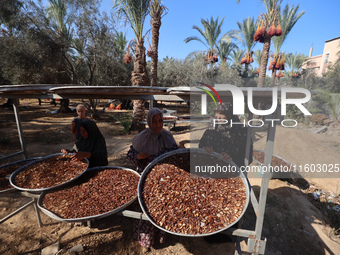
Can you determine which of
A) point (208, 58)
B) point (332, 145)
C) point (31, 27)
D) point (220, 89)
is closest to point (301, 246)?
point (220, 89)

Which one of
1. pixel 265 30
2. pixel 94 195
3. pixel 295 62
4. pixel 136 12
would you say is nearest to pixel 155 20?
pixel 136 12

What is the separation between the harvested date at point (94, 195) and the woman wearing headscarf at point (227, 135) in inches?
49.3

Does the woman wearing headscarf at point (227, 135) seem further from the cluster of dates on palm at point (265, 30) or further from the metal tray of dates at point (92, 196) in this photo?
the cluster of dates on palm at point (265, 30)

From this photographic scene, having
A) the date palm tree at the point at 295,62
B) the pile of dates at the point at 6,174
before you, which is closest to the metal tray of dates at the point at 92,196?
the pile of dates at the point at 6,174

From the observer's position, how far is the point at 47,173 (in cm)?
215

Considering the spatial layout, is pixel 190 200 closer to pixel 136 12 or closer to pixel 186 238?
pixel 186 238

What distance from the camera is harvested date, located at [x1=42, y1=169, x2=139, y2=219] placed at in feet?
5.26

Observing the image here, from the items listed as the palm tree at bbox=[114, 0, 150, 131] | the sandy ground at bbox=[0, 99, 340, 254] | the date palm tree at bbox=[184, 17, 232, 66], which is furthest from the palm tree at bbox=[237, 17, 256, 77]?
the sandy ground at bbox=[0, 99, 340, 254]

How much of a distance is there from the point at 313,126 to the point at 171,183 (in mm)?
12739

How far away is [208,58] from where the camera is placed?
14609mm

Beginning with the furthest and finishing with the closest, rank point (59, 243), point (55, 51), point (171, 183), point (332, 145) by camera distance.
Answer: point (55, 51)
point (332, 145)
point (59, 243)
point (171, 183)

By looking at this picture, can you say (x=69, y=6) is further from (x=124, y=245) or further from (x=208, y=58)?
(x=124, y=245)

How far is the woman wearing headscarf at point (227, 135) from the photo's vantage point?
7.98ft

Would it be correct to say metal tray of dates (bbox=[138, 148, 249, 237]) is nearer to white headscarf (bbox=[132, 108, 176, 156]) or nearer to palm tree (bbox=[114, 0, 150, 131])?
white headscarf (bbox=[132, 108, 176, 156])
